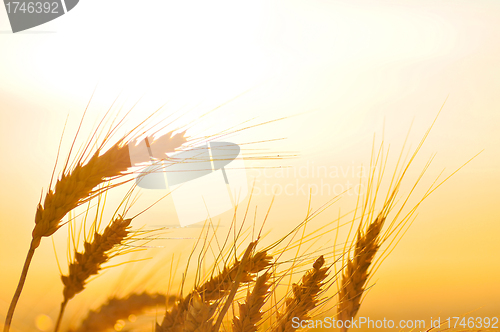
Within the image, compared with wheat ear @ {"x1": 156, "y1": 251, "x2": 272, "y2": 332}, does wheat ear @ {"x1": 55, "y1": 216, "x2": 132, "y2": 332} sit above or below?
above

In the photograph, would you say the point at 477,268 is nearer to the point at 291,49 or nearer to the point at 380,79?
the point at 380,79

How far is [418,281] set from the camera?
643mm

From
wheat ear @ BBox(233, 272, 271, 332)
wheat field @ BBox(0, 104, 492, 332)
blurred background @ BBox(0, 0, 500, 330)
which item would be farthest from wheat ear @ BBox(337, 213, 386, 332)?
blurred background @ BBox(0, 0, 500, 330)

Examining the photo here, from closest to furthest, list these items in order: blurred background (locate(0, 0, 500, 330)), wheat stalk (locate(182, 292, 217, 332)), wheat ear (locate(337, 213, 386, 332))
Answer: wheat stalk (locate(182, 292, 217, 332)) < wheat ear (locate(337, 213, 386, 332)) < blurred background (locate(0, 0, 500, 330))

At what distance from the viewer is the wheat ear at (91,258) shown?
36 centimetres

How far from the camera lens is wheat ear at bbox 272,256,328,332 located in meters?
0.29

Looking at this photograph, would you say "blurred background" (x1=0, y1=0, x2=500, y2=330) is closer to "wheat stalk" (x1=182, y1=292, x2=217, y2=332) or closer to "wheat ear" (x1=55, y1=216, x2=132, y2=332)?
"wheat ear" (x1=55, y1=216, x2=132, y2=332)

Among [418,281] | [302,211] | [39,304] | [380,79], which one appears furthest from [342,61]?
[39,304]

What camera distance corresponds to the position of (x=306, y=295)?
0.29 metres

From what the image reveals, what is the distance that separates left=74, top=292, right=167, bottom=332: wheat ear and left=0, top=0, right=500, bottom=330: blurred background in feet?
0.52

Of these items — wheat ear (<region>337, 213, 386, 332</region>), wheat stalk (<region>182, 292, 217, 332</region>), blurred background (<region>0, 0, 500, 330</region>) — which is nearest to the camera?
wheat stalk (<region>182, 292, 217, 332</region>)

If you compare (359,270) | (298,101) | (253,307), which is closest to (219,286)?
(253,307)

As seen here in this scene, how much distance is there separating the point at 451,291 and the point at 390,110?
1.47 feet

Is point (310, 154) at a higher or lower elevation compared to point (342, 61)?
lower
